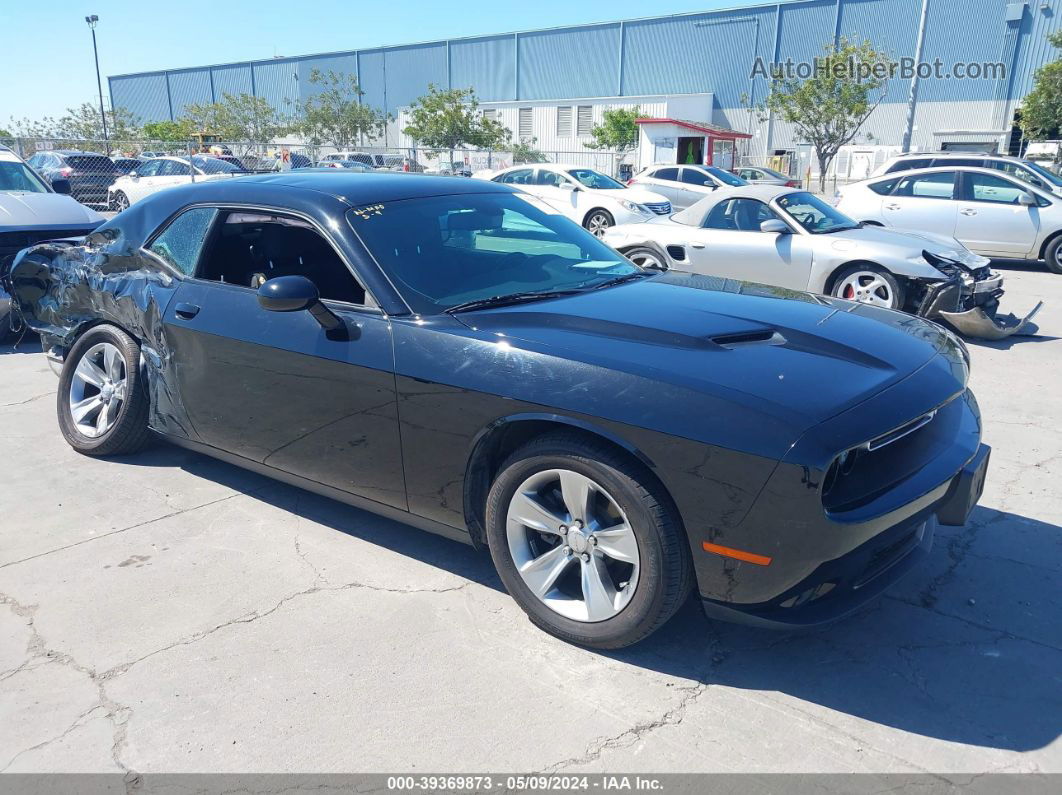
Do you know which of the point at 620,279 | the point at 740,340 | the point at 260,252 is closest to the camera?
the point at 740,340

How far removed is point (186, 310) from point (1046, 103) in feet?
130

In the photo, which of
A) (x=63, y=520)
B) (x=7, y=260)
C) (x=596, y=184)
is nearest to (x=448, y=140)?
(x=596, y=184)

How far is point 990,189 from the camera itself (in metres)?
12.6

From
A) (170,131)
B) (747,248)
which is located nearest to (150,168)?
(747,248)

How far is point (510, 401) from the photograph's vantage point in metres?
2.95

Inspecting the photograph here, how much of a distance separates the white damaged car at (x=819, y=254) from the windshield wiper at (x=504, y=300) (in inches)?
197

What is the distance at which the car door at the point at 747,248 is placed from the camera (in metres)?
8.39

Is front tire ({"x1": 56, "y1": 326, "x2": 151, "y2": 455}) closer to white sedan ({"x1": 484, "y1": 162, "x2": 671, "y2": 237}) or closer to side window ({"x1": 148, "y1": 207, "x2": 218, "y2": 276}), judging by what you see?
side window ({"x1": 148, "y1": 207, "x2": 218, "y2": 276})

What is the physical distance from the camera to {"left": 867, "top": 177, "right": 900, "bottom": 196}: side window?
13211mm

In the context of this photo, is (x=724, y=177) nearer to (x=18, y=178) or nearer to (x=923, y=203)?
(x=923, y=203)

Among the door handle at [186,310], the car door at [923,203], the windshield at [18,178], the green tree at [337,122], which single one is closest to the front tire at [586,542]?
the door handle at [186,310]

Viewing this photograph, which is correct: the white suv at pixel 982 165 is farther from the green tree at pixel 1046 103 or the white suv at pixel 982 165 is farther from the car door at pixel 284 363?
the green tree at pixel 1046 103

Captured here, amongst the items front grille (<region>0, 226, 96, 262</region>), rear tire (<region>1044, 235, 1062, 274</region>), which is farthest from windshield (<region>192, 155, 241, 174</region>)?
rear tire (<region>1044, 235, 1062, 274</region>)

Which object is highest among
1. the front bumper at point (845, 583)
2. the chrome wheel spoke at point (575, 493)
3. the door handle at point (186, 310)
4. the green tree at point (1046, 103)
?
the green tree at point (1046, 103)
